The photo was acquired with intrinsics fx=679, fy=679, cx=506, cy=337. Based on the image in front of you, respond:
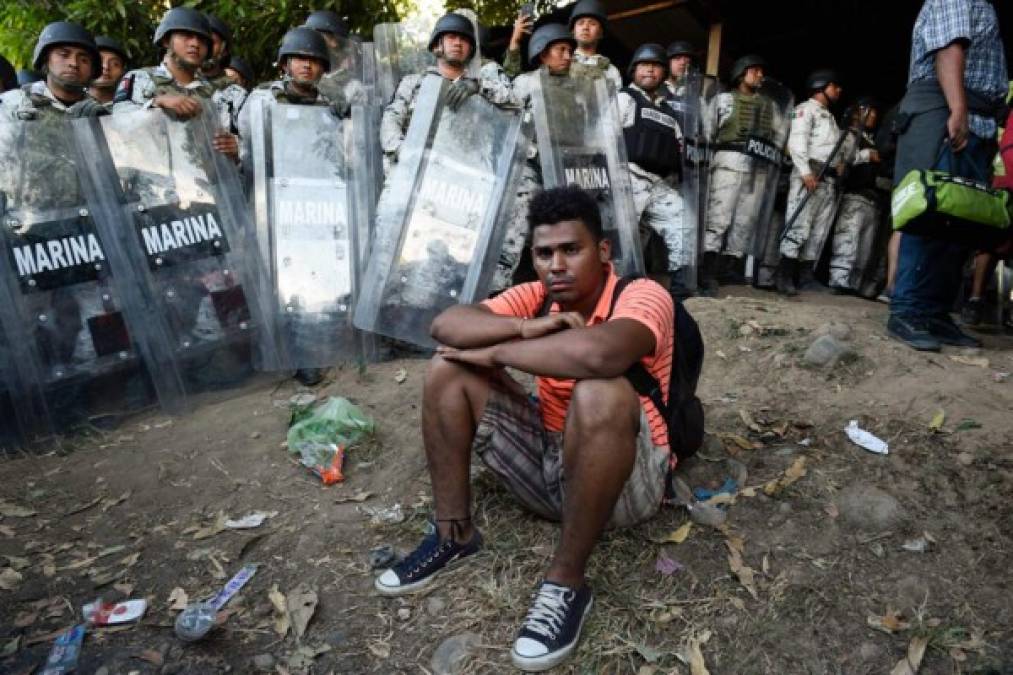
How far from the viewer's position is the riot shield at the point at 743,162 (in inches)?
236

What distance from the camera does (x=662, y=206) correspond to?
5270mm

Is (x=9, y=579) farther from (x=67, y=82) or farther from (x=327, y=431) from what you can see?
(x=67, y=82)

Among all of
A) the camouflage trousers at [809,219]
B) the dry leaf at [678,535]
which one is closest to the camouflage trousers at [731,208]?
the camouflage trousers at [809,219]

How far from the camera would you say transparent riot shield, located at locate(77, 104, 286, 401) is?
354 centimetres

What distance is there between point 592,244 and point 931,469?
5.22 ft

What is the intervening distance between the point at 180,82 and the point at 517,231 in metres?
2.27

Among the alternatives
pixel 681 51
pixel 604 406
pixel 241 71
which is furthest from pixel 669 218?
pixel 241 71

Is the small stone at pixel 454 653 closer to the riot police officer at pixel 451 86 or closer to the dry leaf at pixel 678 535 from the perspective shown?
the dry leaf at pixel 678 535

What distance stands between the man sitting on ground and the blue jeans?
216 cm

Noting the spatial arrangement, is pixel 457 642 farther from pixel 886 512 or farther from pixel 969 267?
pixel 969 267

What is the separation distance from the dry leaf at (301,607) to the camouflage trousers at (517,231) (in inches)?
98.0

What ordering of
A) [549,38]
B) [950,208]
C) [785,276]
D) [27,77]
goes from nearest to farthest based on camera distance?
[950,208] → [549,38] → [27,77] → [785,276]

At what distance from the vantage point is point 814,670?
1.85 meters

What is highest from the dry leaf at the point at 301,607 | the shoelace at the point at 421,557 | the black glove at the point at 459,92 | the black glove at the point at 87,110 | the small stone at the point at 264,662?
the black glove at the point at 87,110
